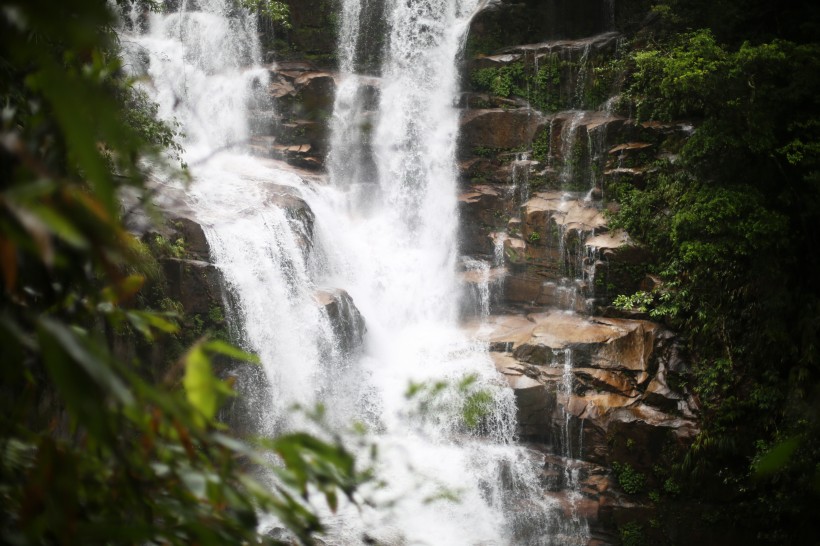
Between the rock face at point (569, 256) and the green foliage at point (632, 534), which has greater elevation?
the rock face at point (569, 256)

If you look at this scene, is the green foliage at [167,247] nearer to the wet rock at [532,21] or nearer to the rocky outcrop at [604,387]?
the rocky outcrop at [604,387]

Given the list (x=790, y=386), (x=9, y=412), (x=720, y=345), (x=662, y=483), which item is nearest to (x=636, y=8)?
(x=720, y=345)

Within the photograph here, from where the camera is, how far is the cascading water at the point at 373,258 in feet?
28.5

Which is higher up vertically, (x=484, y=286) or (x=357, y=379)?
(x=484, y=286)

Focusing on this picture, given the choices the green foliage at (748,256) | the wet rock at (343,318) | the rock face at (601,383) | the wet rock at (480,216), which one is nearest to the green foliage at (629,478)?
the rock face at (601,383)

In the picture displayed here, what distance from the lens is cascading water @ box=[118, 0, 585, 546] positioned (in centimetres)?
868

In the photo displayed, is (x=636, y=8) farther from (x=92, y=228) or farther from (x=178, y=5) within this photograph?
(x=92, y=228)

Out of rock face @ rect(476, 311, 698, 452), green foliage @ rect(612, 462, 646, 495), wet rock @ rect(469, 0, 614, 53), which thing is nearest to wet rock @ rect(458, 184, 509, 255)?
rock face @ rect(476, 311, 698, 452)

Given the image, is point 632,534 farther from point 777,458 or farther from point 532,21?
point 532,21

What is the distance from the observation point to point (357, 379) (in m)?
10.3

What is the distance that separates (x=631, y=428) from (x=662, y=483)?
88cm

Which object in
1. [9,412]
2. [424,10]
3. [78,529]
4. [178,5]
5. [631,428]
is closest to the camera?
[78,529]

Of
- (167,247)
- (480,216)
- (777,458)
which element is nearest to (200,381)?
(777,458)

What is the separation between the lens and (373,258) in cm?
1300
